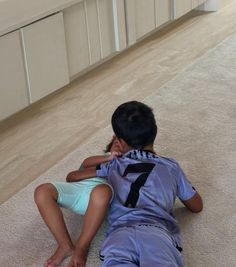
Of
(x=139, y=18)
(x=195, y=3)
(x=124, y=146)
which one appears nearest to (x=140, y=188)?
(x=124, y=146)

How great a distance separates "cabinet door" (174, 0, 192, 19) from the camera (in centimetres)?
333

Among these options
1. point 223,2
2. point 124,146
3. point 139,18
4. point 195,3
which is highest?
point 124,146

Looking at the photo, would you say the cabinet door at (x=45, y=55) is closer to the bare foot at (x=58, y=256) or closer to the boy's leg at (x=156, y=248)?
the bare foot at (x=58, y=256)

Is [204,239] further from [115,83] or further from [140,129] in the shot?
[115,83]

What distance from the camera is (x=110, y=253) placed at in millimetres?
1344

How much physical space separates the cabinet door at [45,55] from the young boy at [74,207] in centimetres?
87

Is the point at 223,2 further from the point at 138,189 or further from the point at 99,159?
the point at 138,189

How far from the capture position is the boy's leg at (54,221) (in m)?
1.49

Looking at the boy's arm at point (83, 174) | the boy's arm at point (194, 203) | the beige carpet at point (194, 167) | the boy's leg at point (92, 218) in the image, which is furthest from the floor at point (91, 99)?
the boy's arm at point (194, 203)

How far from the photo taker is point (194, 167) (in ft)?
6.26

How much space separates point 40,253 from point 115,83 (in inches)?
51.7

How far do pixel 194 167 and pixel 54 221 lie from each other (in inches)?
24.0

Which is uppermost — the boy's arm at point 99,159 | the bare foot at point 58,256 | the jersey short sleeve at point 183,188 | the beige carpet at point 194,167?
the boy's arm at point 99,159

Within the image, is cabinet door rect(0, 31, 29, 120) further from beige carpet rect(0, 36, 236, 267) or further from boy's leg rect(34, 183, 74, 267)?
boy's leg rect(34, 183, 74, 267)
